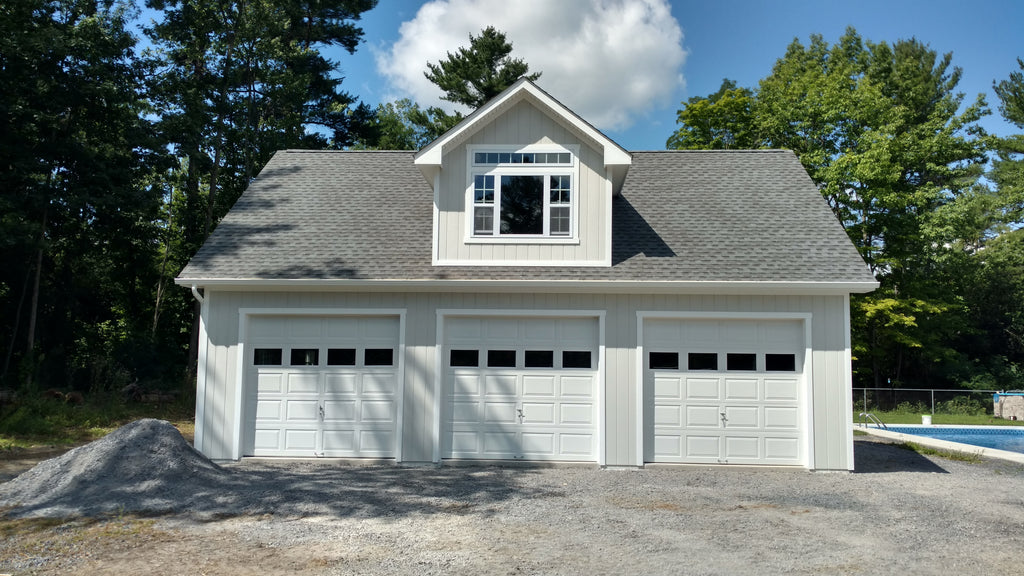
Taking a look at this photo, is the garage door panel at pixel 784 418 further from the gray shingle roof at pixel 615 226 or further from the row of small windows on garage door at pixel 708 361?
the gray shingle roof at pixel 615 226

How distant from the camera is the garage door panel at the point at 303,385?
38.1ft

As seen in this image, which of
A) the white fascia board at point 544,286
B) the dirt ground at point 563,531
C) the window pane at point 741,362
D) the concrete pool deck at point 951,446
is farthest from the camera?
the concrete pool deck at point 951,446

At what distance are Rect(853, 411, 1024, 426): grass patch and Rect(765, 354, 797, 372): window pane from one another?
12073mm

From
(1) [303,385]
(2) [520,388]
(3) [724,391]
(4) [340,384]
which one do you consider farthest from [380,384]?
(3) [724,391]

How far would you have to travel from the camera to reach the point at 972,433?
1952 cm

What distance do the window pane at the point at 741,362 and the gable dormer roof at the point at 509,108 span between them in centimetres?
358

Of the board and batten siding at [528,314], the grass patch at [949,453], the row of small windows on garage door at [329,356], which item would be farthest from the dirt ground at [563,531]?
the grass patch at [949,453]

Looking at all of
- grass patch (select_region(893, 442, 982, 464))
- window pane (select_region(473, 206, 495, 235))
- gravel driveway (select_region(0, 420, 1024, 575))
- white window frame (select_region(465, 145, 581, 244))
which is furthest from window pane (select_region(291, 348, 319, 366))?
grass patch (select_region(893, 442, 982, 464))

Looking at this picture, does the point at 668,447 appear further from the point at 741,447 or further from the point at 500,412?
the point at 500,412

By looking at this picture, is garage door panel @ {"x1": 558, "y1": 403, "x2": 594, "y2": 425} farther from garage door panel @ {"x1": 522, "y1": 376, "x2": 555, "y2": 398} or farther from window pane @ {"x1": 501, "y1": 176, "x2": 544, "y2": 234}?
window pane @ {"x1": 501, "y1": 176, "x2": 544, "y2": 234}

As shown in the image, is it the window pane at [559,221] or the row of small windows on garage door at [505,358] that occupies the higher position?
the window pane at [559,221]

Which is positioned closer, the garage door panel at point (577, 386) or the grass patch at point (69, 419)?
the garage door panel at point (577, 386)

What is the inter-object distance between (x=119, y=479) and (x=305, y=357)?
153 inches

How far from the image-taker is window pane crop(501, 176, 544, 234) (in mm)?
11828
